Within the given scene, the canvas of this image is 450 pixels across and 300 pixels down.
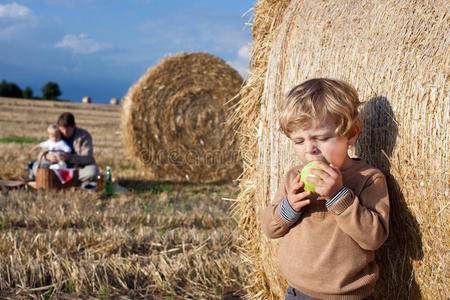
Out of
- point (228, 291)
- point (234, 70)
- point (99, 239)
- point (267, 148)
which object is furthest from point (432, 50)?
point (234, 70)

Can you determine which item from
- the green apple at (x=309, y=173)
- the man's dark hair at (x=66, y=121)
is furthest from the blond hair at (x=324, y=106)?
the man's dark hair at (x=66, y=121)

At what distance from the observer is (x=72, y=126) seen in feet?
23.7

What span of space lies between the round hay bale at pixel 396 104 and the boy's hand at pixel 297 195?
40cm

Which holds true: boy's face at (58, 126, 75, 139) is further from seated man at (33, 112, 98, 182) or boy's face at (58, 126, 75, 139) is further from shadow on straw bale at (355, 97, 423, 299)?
shadow on straw bale at (355, 97, 423, 299)

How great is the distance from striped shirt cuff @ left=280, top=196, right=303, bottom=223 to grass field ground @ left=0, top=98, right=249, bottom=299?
1.09 m

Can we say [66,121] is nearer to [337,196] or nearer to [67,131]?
[67,131]

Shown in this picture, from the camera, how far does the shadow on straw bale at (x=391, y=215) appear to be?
2.19 meters

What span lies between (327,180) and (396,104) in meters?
0.51

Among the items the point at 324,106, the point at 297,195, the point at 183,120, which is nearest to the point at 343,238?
the point at 297,195

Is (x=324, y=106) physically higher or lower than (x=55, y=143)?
higher

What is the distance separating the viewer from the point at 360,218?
6.46 feet

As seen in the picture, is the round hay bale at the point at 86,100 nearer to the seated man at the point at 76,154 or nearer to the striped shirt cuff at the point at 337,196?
the seated man at the point at 76,154

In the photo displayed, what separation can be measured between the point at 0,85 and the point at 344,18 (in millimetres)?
42019

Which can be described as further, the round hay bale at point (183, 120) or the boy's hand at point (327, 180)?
the round hay bale at point (183, 120)
